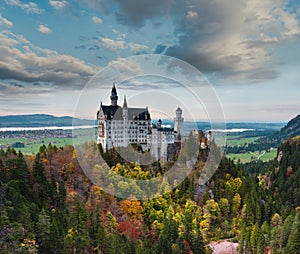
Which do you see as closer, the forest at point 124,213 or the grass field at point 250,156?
the forest at point 124,213

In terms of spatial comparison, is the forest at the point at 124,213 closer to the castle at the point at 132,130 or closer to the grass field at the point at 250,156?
the castle at the point at 132,130

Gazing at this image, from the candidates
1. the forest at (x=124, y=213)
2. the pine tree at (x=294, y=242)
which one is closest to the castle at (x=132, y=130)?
the forest at (x=124, y=213)

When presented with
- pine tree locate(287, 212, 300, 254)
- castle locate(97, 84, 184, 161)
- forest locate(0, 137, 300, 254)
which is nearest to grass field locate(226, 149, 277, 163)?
forest locate(0, 137, 300, 254)

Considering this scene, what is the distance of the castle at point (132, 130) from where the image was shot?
47656 mm

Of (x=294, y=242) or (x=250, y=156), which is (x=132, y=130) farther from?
(x=250, y=156)

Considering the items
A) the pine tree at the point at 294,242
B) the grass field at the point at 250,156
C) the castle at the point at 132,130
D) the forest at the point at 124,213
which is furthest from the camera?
the grass field at the point at 250,156

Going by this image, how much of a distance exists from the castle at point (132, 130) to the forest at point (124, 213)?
2.99m

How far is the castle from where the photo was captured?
4766 centimetres

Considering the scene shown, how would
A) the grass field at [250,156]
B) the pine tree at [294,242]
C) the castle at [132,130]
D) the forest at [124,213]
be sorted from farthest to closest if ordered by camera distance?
1. the grass field at [250,156]
2. the castle at [132,130]
3. the pine tree at [294,242]
4. the forest at [124,213]

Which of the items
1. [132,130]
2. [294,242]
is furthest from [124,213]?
[294,242]

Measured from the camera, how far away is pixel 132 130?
48906 millimetres

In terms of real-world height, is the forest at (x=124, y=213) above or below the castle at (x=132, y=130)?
below

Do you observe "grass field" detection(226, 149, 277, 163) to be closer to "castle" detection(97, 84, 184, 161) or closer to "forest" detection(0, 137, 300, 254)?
"forest" detection(0, 137, 300, 254)

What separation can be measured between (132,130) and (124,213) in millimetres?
13863
